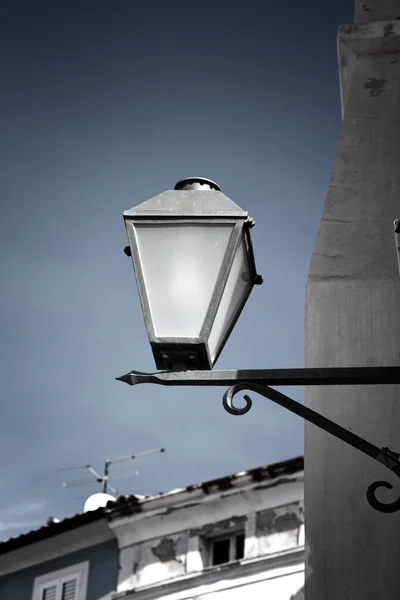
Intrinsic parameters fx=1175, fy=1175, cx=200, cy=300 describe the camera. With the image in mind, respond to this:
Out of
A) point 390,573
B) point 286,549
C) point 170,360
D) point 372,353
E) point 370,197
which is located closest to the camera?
point 170,360

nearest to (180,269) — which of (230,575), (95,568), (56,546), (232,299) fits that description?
(232,299)

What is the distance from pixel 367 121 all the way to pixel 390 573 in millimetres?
2089

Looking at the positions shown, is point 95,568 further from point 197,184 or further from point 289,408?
point 289,408

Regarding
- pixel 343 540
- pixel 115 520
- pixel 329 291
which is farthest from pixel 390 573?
pixel 115 520

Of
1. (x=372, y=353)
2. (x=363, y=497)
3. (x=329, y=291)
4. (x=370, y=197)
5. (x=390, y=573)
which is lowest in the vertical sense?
(x=390, y=573)

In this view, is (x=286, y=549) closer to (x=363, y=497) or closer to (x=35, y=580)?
(x=35, y=580)

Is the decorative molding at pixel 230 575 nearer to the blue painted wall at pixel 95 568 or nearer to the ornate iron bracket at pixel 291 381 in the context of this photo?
the blue painted wall at pixel 95 568

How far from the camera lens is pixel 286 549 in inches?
792

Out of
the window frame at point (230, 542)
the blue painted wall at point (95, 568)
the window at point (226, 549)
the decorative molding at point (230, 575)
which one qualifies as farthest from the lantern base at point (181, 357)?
the blue painted wall at point (95, 568)

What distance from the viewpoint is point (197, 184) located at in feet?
13.5

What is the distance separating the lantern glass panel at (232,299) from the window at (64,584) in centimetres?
1926

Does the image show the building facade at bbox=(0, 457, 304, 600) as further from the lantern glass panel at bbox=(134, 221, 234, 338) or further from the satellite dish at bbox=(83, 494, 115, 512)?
the lantern glass panel at bbox=(134, 221, 234, 338)

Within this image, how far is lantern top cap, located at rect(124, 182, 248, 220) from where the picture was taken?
3.92 meters

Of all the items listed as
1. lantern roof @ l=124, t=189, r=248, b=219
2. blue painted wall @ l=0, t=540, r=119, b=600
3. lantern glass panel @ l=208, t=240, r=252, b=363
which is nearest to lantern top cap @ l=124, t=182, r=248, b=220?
lantern roof @ l=124, t=189, r=248, b=219
